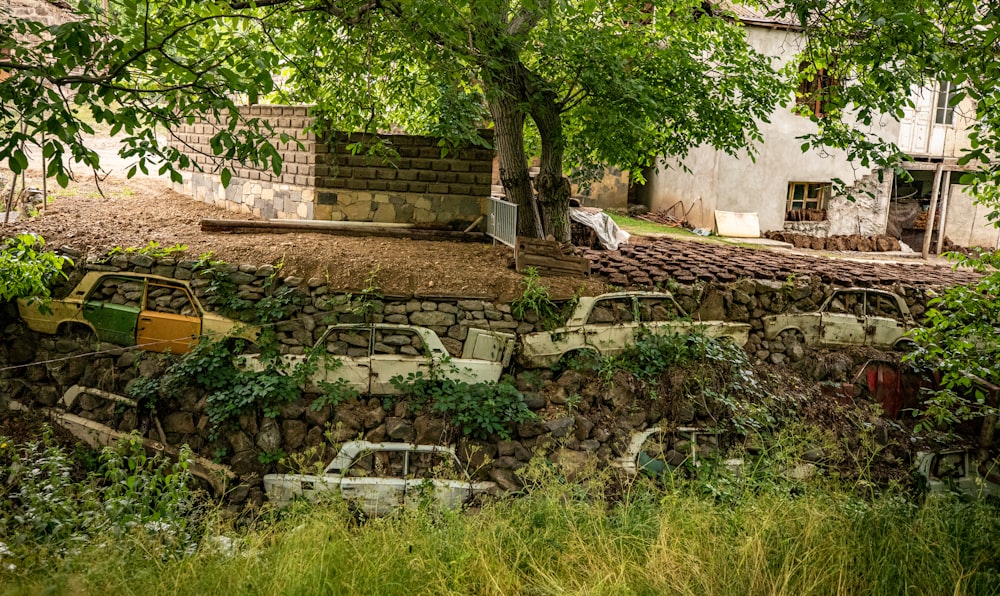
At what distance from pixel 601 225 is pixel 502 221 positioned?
6.18ft

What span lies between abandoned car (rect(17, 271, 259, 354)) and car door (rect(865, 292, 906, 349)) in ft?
25.9

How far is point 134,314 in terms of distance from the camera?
347 inches

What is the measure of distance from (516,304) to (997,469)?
5.58 metres

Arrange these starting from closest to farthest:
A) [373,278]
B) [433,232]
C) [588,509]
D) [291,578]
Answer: [291,578]
[588,509]
[373,278]
[433,232]

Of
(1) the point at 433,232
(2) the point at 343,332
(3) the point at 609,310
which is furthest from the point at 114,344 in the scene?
(3) the point at 609,310

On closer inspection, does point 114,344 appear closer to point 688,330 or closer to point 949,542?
point 688,330

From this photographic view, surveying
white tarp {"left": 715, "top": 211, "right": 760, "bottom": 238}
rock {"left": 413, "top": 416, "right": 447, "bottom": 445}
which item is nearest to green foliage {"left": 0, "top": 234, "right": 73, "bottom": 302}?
rock {"left": 413, "top": 416, "right": 447, "bottom": 445}

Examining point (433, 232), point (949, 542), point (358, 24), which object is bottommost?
point (949, 542)

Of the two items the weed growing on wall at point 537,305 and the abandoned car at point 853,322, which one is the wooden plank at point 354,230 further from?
the abandoned car at point 853,322

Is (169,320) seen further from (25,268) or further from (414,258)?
(414,258)

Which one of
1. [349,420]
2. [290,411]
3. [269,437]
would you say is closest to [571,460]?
[349,420]

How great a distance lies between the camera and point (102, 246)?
936 cm

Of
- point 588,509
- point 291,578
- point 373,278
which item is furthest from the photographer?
point 373,278

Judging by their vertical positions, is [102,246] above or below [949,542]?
above
